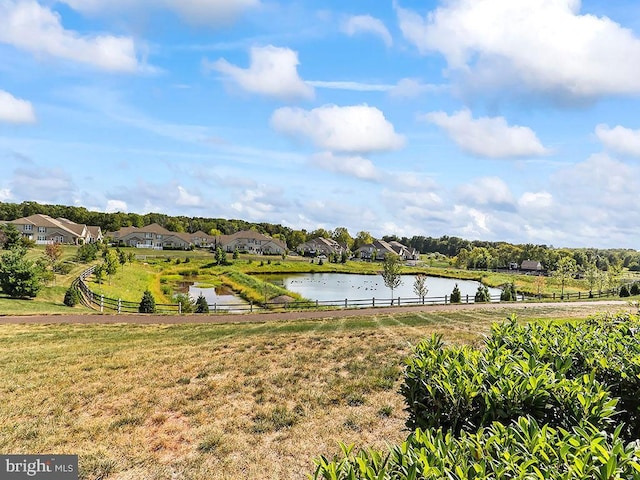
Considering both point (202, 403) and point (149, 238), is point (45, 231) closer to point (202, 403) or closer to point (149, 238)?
point (149, 238)

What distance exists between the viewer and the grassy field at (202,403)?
20.8 ft

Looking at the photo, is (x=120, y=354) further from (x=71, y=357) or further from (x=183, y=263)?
(x=183, y=263)

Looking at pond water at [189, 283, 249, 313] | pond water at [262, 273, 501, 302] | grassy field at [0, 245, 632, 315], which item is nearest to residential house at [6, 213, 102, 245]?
grassy field at [0, 245, 632, 315]

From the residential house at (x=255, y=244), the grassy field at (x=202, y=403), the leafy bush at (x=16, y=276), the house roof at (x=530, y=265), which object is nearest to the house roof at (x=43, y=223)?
the residential house at (x=255, y=244)

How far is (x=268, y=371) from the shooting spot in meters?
10.3

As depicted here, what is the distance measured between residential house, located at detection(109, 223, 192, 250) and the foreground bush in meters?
119

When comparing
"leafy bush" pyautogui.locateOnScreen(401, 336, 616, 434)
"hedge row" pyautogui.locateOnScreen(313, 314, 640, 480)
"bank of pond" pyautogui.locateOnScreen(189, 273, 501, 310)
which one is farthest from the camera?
"bank of pond" pyautogui.locateOnScreen(189, 273, 501, 310)

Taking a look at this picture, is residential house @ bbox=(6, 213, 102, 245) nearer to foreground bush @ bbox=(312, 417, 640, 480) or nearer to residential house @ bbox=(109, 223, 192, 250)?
residential house @ bbox=(109, 223, 192, 250)

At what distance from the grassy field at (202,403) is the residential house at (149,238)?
10684cm

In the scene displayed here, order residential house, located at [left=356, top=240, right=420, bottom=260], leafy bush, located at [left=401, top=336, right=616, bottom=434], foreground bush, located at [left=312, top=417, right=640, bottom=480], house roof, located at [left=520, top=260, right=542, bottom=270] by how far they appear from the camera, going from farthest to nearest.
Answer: residential house, located at [left=356, top=240, right=420, bottom=260] < house roof, located at [left=520, top=260, right=542, bottom=270] < leafy bush, located at [left=401, top=336, right=616, bottom=434] < foreground bush, located at [left=312, top=417, right=640, bottom=480]

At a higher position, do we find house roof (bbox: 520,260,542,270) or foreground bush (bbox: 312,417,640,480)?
house roof (bbox: 520,260,542,270)

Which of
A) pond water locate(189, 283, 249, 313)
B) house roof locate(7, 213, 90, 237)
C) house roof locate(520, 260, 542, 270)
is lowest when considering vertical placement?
pond water locate(189, 283, 249, 313)

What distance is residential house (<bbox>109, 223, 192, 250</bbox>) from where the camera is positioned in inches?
4400

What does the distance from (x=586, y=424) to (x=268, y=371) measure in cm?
800
